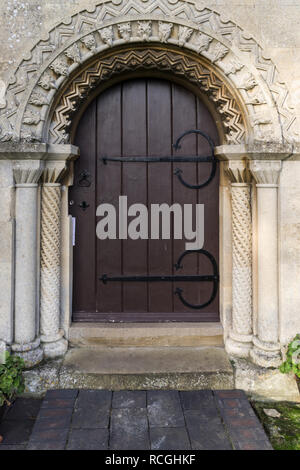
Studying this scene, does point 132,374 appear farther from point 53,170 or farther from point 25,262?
point 53,170

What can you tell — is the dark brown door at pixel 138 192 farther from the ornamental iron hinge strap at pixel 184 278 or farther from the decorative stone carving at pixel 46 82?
the decorative stone carving at pixel 46 82

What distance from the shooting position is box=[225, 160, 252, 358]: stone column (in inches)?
114

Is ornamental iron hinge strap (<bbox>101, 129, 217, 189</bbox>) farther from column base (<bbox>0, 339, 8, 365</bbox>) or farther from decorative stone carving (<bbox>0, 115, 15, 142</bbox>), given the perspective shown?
column base (<bbox>0, 339, 8, 365</bbox>)

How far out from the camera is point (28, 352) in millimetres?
2744

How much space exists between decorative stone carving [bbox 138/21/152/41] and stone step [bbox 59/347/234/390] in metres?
2.32

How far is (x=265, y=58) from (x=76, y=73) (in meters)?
1.37

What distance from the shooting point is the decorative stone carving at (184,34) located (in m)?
2.73

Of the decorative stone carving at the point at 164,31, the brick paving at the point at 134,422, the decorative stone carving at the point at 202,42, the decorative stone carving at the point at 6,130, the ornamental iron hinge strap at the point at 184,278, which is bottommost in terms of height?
the brick paving at the point at 134,422

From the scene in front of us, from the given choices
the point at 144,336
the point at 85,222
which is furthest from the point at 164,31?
the point at 144,336

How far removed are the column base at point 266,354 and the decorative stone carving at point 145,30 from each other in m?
2.33

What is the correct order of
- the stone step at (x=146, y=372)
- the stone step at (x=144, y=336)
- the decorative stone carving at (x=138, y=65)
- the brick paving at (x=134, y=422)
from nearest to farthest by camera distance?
the brick paving at (x=134, y=422), the stone step at (x=146, y=372), the decorative stone carving at (x=138, y=65), the stone step at (x=144, y=336)

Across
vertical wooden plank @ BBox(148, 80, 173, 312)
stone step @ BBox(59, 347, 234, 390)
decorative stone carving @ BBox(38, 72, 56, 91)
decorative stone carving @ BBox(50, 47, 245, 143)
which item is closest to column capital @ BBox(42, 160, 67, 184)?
decorative stone carving @ BBox(50, 47, 245, 143)

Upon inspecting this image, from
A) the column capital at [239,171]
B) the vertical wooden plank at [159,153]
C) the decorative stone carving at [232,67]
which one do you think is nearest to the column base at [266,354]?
the vertical wooden plank at [159,153]

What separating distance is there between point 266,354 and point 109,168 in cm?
184
